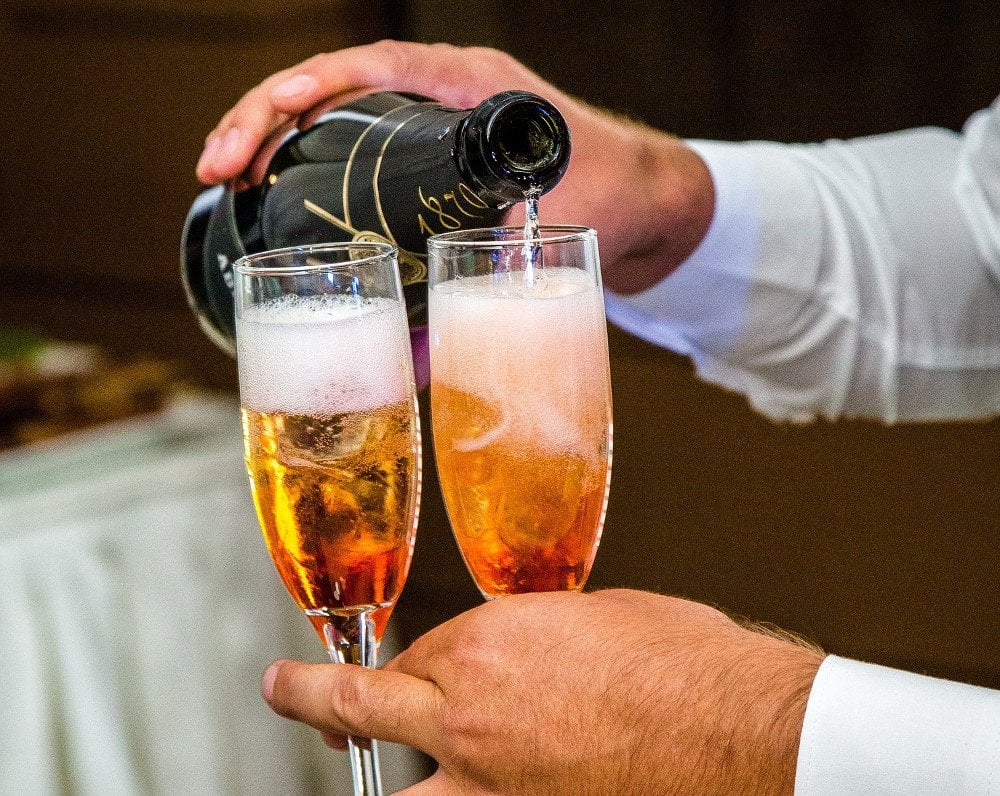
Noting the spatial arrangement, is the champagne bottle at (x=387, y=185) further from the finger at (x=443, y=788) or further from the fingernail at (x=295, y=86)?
the finger at (x=443, y=788)

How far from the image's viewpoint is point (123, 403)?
238cm

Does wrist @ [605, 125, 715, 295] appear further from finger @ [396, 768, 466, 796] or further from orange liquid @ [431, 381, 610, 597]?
finger @ [396, 768, 466, 796]

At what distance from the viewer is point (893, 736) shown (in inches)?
32.7

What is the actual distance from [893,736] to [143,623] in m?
1.58

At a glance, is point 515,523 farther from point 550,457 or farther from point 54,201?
point 54,201

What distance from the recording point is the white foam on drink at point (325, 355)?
0.89 m

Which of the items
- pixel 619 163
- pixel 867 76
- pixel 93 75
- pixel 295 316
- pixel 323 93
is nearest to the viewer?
pixel 295 316

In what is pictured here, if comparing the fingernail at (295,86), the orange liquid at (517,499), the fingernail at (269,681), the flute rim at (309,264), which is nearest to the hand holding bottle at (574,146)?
the fingernail at (295,86)

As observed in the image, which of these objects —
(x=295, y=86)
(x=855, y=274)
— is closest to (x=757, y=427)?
(x=855, y=274)

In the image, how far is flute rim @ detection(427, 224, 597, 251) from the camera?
0.92 meters

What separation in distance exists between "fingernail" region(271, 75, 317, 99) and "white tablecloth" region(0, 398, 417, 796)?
114 cm

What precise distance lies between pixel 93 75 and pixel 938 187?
2.82 meters

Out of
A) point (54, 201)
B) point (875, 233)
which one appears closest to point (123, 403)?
point (875, 233)

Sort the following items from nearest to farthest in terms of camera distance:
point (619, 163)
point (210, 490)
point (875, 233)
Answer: point (619, 163), point (875, 233), point (210, 490)
